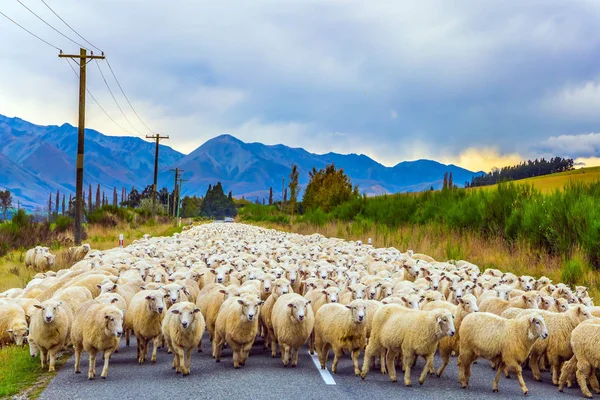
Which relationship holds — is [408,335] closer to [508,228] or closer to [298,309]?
[298,309]

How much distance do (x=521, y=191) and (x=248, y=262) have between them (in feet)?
38.2

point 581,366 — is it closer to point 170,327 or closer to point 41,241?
point 170,327

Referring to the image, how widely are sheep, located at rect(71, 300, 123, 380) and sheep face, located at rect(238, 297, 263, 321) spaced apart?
1.79m

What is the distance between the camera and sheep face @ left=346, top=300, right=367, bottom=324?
870 centimetres

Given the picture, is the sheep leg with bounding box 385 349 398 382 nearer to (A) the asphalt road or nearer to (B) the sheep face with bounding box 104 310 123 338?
(A) the asphalt road

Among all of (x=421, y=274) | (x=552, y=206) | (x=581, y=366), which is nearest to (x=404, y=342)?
(x=581, y=366)

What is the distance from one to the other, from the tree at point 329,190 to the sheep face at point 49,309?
43.0 meters

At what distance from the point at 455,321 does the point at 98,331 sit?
210 inches

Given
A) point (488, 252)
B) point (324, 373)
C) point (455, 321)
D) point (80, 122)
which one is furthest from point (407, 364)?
point (80, 122)

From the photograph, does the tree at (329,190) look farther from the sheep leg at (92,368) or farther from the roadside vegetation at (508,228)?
the sheep leg at (92,368)

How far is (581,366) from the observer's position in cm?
796

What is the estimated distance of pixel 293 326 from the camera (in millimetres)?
9211

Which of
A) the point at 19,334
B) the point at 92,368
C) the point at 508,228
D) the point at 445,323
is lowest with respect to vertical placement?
the point at 92,368

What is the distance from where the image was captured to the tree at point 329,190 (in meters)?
53.6
